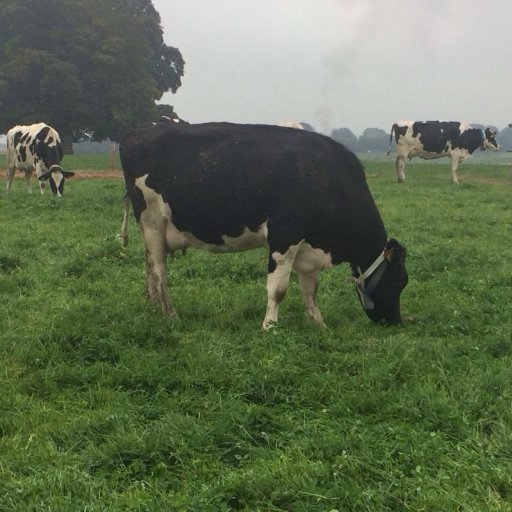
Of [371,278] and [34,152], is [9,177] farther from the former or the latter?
[371,278]

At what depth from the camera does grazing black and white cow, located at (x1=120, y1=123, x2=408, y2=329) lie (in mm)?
6441

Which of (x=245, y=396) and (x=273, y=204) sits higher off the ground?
(x=273, y=204)

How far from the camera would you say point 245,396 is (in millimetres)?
4742

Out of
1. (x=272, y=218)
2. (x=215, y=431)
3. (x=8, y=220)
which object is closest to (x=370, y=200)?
(x=272, y=218)

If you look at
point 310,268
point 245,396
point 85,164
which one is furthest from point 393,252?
point 85,164

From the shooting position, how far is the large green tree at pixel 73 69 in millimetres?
38531

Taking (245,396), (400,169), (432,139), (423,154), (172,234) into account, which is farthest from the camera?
(423,154)

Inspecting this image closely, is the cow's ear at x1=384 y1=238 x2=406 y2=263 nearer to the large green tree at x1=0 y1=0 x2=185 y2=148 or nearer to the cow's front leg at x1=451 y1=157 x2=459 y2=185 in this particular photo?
the cow's front leg at x1=451 y1=157 x2=459 y2=185

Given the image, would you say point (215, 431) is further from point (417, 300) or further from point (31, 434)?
point (417, 300)

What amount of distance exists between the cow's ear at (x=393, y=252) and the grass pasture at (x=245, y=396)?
742 mm

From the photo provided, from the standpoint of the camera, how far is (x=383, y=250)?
6.84 meters

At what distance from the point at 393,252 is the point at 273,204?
1421 mm

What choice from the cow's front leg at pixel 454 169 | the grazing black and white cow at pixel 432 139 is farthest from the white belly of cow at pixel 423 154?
the cow's front leg at pixel 454 169

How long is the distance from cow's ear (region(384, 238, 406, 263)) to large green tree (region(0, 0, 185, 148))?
35.6m
